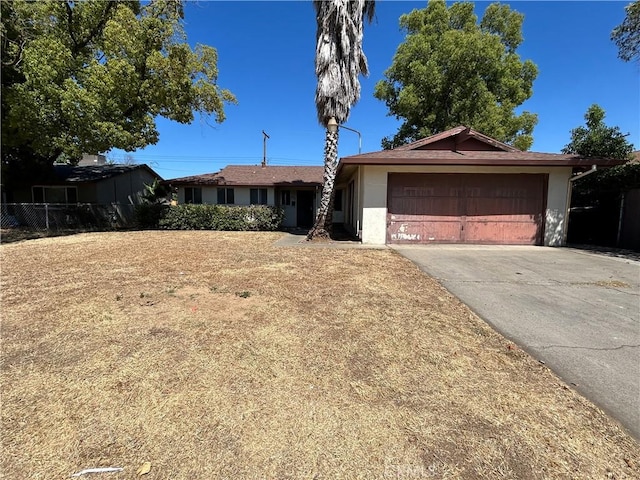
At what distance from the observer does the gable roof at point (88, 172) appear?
19.2 m

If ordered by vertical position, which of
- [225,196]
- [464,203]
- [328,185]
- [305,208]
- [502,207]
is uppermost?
[328,185]

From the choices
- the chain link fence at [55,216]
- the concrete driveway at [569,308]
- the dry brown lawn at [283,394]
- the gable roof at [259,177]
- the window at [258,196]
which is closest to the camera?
the dry brown lawn at [283,394]

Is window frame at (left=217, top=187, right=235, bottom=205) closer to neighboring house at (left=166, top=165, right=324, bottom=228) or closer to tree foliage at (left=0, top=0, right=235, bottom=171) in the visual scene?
neighboring house at (left=166, top=165, right=324, bottom=228)

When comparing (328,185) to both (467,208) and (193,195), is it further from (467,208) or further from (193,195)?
(193,195)

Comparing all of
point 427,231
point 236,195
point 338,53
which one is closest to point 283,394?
point 427,231

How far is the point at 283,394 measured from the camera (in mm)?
2564

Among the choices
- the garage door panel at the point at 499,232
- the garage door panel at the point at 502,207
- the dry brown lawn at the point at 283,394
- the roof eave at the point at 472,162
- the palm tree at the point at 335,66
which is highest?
the palm tree at the point at 335,66

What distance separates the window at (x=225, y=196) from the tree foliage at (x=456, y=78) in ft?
35.1

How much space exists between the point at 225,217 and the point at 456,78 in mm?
14503

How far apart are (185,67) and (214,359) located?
50.2 feet

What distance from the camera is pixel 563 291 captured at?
5461 millimetres

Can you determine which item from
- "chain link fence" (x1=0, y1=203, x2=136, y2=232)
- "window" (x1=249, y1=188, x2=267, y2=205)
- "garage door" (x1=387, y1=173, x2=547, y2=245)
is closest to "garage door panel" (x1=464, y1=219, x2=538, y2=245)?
"garage door" (x1=387, y1=173, x2=547, y2=245)

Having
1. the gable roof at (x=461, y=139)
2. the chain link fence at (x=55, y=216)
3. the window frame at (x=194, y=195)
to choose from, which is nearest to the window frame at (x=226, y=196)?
the window frame at (x=194, y=195)

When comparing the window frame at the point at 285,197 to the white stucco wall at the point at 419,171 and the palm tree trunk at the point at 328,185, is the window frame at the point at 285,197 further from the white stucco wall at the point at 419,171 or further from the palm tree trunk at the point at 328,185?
the white stucco wall at the point at 419,171
